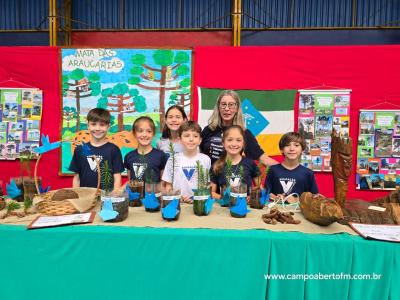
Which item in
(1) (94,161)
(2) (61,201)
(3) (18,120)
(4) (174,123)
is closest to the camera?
(2) (61,201)

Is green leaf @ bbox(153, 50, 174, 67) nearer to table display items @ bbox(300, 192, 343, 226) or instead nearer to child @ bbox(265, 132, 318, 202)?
child @ bbox(265, 132, 318, 202)

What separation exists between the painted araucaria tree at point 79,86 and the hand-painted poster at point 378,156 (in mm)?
3356

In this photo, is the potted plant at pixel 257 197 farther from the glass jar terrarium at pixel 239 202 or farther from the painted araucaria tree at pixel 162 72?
the painted araucaria tree at pixel 162 72

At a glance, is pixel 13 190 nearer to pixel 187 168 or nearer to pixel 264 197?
pixel 187 168

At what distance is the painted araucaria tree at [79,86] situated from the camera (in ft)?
12.1

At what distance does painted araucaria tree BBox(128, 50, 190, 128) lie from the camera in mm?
3656

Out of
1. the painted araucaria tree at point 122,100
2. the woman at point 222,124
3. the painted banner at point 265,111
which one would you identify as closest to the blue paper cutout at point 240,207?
the woman at point 222,124

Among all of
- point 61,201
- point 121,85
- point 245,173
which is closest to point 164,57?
point 121,85

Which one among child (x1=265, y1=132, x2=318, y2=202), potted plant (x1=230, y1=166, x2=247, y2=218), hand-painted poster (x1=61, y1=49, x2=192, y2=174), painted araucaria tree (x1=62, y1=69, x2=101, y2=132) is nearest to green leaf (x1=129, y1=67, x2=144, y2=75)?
hand-painted poster (x1=61, y1=49, x2=192, y2=174)

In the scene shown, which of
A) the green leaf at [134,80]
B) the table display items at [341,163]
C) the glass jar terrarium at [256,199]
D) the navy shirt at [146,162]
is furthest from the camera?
the green leaf at [134,80]

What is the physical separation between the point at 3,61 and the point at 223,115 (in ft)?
10.2

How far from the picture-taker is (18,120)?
3824 mm

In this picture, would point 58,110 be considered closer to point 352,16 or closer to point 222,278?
point 222,278

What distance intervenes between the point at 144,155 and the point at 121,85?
6.23 feet
